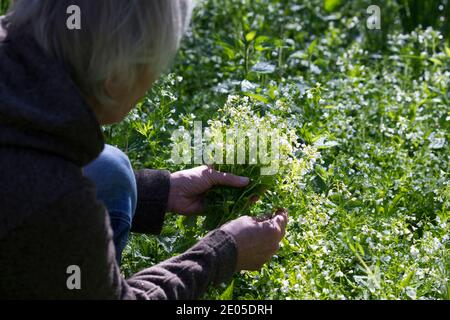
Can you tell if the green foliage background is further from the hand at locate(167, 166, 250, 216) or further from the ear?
the ear

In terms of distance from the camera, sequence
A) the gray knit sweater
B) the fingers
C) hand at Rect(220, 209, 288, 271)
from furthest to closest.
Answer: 1. the fingers
2. hand at Rect(220, 209, 288, 271)
3. the gray knit sweater

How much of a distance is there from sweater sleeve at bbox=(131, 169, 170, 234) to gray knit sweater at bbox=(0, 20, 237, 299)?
50cm

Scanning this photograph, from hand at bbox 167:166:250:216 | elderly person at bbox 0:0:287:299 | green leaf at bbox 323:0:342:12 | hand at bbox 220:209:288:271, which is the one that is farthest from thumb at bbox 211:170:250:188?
green leaf at bbox 323:0:342:12

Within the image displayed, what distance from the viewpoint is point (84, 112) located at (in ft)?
4.84

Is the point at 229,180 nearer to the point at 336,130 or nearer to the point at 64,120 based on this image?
the point at 64,120

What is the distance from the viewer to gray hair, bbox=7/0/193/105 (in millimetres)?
1508

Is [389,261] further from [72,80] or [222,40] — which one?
[222,40]

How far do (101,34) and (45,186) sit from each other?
28cm

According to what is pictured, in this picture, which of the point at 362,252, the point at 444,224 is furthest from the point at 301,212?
the point at 444,224

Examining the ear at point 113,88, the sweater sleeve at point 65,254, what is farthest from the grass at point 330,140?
the ear at point 113,88

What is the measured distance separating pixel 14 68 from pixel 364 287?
976mm

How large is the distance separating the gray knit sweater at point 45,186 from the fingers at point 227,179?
1.65 ft

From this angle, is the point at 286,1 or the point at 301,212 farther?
the point at 286,1

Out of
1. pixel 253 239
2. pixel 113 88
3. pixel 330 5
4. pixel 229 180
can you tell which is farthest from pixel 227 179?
pixel 330 5
